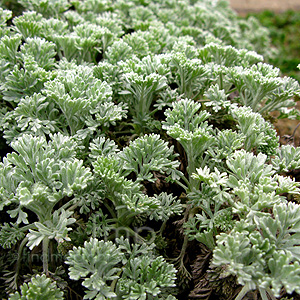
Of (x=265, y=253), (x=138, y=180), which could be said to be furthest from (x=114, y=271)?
(x=265, y=253)

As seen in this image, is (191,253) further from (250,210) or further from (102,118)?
(102,118)

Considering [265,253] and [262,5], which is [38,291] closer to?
[265,253]

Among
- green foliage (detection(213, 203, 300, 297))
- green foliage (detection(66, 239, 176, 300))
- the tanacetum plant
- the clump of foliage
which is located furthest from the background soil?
green foliage (detection(66, 239, 176, 300))

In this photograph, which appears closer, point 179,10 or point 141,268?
point 141,268

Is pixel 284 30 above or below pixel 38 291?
above

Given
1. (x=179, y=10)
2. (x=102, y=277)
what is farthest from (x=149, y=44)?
(x=102, y=277)

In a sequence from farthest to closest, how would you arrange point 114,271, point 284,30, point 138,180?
point 284,30
point 138,180
point 114,271

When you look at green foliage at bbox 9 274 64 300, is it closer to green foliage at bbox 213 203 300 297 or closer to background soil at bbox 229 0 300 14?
green foliage at bbox 213 203 300 297

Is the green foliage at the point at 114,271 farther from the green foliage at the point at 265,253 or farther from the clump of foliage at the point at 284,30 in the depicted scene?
the clump of foliage at the point at 284,30
